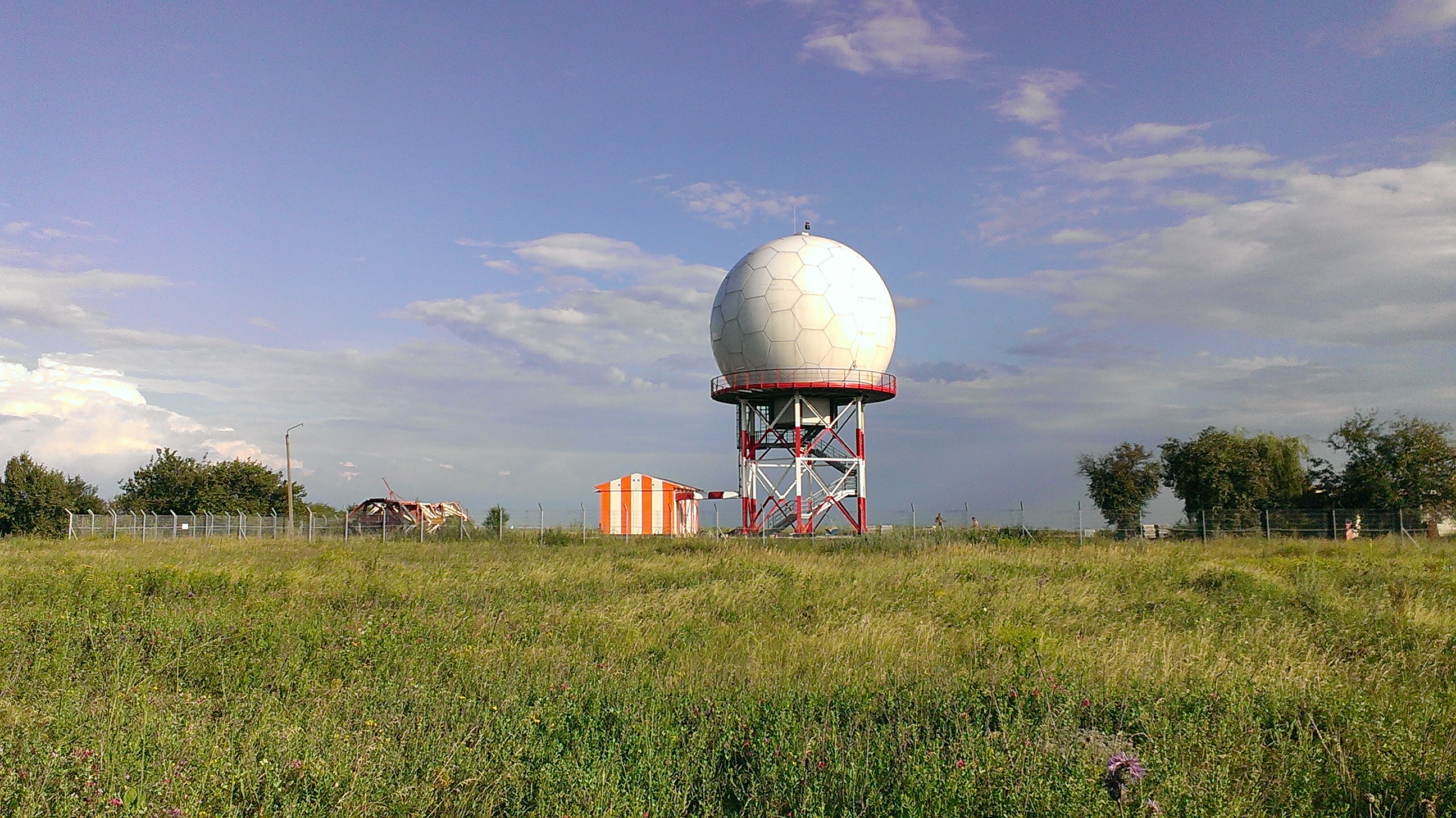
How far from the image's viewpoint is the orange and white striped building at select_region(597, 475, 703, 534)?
41.0 m

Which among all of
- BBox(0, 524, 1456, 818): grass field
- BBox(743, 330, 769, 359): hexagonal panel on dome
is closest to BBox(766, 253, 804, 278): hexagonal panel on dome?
BBox(743, 330, 769, 359): hexagonal panel on dome

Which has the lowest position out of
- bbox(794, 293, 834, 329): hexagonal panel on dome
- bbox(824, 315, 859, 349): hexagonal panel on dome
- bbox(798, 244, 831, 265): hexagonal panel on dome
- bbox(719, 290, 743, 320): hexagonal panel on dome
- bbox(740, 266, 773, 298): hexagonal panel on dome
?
bbox(824, 315, 859, 349): hexagonal panel on dome

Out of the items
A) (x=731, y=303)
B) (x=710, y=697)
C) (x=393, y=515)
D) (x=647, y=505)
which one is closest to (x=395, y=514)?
(x=393, y=515)

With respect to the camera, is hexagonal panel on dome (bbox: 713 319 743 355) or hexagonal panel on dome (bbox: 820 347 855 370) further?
hexagonal panel on dome (bbox: 713 319 743 355)

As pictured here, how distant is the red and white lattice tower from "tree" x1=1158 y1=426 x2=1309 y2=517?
58.0 feet

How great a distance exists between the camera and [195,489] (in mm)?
49375

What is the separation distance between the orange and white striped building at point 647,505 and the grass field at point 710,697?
26.2 meters

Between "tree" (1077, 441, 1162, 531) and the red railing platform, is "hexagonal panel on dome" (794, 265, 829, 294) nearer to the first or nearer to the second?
the red railing platform

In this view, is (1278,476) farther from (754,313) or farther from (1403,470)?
(754,313)

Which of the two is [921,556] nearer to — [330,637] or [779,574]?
[779,574]

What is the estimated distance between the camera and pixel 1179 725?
19.2 feet

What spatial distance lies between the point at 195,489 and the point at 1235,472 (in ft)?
176

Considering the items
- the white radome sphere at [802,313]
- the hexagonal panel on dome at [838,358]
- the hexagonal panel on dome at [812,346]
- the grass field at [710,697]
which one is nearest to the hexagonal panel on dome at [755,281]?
the white radome sphere at [802,313]

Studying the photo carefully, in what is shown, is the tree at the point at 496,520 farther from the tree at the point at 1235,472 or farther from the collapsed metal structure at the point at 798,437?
the tree at the point at 1235,472
